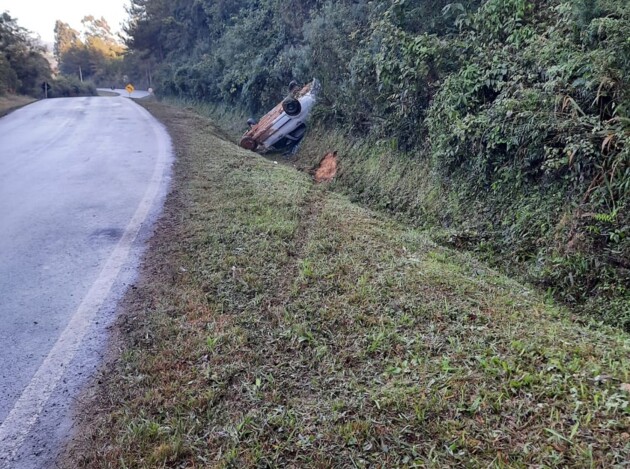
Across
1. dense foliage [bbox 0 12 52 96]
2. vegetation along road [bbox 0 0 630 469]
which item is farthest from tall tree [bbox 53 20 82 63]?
vegetation along road [bbox 0 0 630 469]

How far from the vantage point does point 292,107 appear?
11.3 m

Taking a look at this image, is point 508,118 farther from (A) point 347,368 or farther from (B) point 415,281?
(A) point 347,368

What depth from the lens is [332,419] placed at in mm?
2514

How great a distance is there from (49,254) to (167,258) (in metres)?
1.34

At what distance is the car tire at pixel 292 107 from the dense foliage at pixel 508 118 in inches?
40.4

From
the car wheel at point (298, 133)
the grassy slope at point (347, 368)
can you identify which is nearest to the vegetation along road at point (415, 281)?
the grassy slope at point (347, 368)

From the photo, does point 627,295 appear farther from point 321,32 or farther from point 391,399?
point 321,32

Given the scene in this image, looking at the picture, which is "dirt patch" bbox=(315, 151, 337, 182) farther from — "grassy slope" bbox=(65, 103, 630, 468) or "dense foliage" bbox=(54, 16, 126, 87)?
"dense foliage" bbox=(54, 16, 126, 87)

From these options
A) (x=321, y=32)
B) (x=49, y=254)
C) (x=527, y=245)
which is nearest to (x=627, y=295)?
(x=527, y=245)

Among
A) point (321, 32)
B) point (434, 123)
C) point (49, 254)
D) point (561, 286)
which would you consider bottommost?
point (49, 254)

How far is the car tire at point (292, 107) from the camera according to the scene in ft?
36.8

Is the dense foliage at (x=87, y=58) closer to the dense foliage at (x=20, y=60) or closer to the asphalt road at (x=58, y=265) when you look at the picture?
the dense foliage at (x=20, y=60)

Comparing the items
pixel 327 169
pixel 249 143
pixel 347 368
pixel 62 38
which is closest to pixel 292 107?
pixel 249 143

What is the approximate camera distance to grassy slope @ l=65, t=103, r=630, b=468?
91.4 inches
